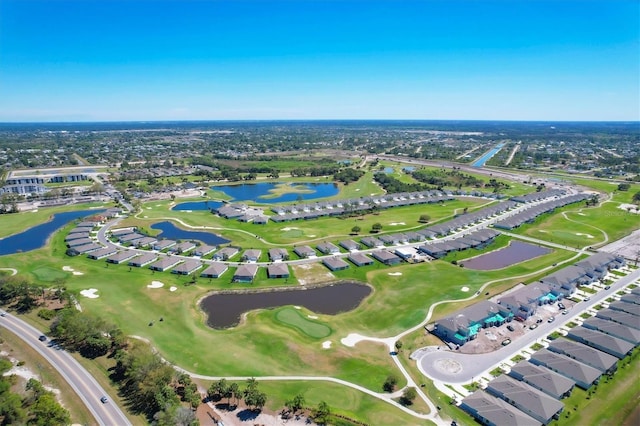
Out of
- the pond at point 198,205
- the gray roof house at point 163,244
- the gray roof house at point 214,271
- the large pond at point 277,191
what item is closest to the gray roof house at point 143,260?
the gray roof house at point 163,244

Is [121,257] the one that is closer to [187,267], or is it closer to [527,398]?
[187,267]

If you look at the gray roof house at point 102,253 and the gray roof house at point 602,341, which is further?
the gray roof house at point 102,253

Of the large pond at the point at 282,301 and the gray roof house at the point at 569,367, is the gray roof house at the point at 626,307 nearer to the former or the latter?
the gray roof house at the point at 569,367

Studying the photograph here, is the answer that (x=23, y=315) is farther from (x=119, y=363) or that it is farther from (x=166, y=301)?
(x=119, y=363)

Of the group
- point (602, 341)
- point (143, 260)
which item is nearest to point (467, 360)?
point (602, 341)

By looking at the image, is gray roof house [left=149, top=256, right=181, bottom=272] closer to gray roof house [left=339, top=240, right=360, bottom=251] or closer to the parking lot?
gray roof house [left=339, top=240, right=360, bottom=251]

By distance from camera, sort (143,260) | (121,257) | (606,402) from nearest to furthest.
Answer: (606,402) → (143,260) → (121,257)

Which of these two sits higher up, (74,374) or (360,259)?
(360,259)

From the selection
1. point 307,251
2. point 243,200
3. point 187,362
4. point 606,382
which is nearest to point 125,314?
point 187,362
